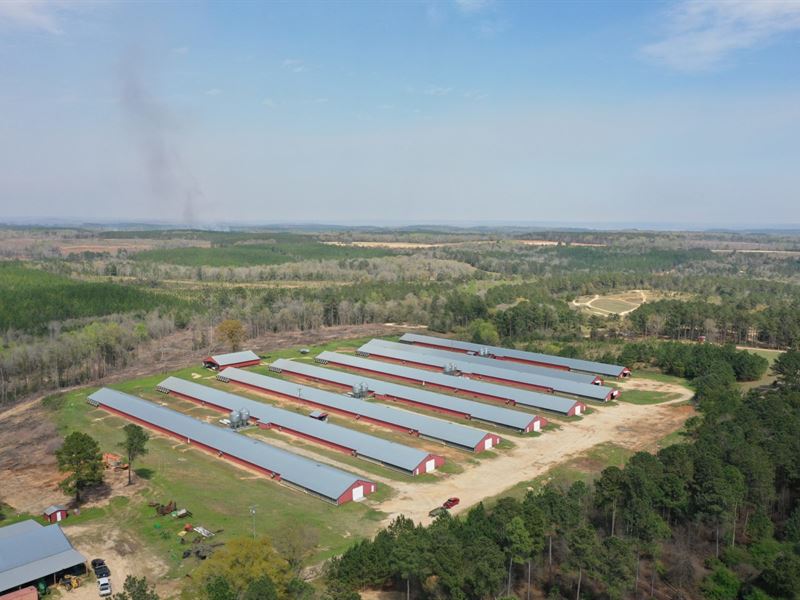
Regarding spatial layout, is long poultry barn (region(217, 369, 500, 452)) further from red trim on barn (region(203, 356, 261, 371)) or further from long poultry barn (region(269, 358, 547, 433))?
red trim on barn (region(203, 356, 261, 371))

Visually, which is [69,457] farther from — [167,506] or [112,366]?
[112,366]

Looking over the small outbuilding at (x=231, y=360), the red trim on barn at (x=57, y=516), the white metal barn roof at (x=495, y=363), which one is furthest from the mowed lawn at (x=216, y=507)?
the white metal barn roof at (x=495, y=363)

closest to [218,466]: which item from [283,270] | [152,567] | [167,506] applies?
[167,506]

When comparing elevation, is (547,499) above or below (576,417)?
above

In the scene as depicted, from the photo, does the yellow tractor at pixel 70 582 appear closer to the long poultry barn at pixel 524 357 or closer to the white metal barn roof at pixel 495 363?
the white metal barn roof at pixel 495 363

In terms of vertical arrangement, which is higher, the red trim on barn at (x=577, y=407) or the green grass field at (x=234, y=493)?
the red trim on barn at (x=577, y=407)

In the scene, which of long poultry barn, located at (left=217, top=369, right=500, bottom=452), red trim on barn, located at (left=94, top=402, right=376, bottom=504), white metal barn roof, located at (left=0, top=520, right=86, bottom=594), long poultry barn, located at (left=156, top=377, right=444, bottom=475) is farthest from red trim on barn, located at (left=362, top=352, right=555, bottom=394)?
white metal barn roof, located at (left=0, top=520, right=86, bottom=594)

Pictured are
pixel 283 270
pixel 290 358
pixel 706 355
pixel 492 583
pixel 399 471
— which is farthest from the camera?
pixel 283 270
